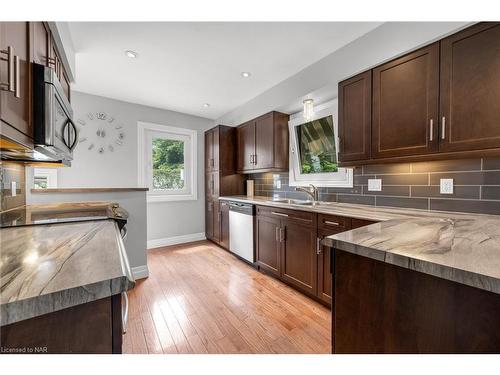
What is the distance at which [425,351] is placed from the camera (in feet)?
2.40

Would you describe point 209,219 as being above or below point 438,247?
below

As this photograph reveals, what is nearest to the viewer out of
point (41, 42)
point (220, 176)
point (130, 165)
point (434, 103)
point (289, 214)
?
point (41, 42)

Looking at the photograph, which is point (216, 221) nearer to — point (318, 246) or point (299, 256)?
point (299, 256)

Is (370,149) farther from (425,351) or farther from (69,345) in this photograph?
(69,345)

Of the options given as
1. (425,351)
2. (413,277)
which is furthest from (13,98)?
(425,351)

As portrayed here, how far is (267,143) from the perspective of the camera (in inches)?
123

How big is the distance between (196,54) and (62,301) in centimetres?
237

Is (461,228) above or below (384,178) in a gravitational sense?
below

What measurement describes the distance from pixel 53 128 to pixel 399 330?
5.61 feet

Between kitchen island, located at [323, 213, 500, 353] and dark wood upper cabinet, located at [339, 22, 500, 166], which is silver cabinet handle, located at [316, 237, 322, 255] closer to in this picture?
dark wood upper cabinet, located at [339, 22, 500, 166]

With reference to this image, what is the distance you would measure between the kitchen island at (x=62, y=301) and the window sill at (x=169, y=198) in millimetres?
3165

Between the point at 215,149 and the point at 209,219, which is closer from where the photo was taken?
the point at 215,149

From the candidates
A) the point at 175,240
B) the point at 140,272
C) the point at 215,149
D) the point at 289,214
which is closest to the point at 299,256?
the point at 289,214

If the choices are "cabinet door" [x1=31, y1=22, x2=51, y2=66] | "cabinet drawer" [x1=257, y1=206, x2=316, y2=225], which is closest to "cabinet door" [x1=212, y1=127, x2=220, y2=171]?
"cabinet drawer" [x1=257, y1=206, x2=316, y2=225]
